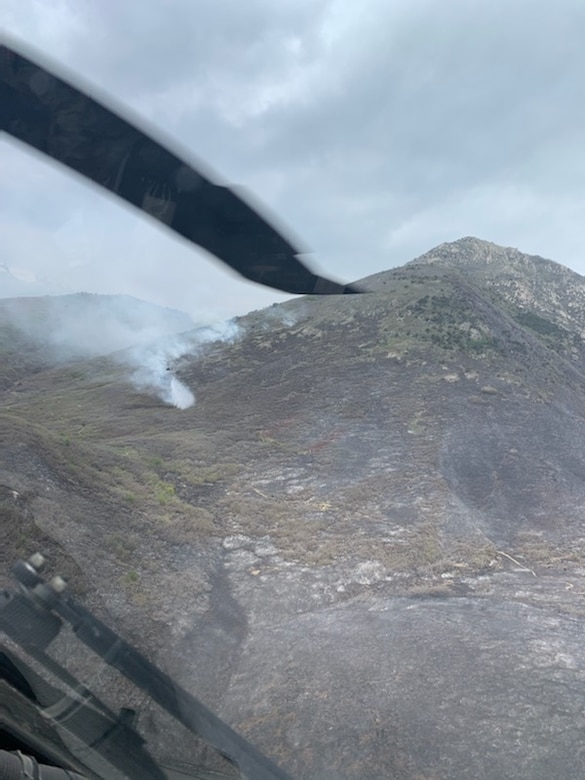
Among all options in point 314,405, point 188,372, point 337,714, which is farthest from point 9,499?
point 188,372

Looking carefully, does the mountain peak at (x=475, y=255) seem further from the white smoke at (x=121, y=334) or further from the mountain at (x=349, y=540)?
the mountain at (x=349, y=540)

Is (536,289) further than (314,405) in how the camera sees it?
Yes

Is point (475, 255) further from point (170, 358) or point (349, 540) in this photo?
point (349, 540)

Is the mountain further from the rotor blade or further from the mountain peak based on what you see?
the mountain peak

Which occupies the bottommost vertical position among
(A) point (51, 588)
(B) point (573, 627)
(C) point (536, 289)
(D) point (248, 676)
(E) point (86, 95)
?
(D) point (248, 676)

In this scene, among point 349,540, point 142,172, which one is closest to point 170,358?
point 349,540

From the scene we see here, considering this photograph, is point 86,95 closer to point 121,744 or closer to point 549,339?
point 121,744

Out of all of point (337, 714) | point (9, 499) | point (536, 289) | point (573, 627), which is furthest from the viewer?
point (536, 289)

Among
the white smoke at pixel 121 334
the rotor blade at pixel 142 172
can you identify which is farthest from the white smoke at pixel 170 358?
the rotor blade at pixel 142 172
